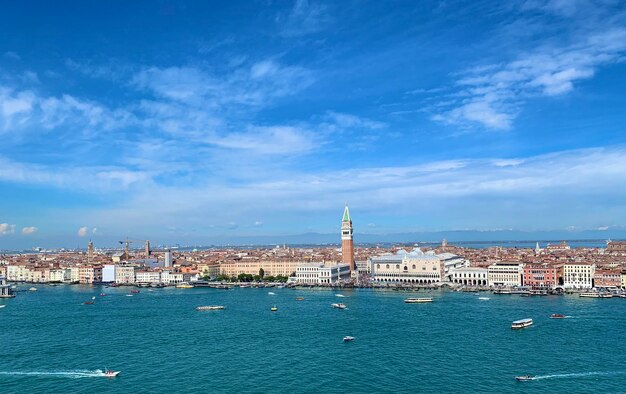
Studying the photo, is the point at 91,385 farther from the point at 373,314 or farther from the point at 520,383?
the point at 373,314

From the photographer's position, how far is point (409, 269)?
3725 cm

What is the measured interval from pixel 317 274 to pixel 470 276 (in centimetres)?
951

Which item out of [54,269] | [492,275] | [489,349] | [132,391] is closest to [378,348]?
[489,349]

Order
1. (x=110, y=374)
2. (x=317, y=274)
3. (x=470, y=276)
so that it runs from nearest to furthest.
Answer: (x=110, y=374) < (x=470, y=276) < (x=317, y=274)

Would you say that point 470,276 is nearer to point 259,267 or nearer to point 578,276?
point 578,276

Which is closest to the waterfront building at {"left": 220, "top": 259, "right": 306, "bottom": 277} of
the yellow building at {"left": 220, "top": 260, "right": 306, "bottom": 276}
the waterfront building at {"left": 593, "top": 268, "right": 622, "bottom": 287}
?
the yellow building at {"left": 220, "top": 260, "right": 306, "bottom": 276}

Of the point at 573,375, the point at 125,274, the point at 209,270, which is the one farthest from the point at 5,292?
the point at 573,375

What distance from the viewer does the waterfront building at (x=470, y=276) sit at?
34.9 meters

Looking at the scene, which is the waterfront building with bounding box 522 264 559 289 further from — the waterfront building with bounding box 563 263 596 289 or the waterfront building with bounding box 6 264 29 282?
the waterfront building with bounding box 6 264 29 282

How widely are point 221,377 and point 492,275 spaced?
24925 millimetres

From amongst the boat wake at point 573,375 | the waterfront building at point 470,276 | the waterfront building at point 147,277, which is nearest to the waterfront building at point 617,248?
the waterfront building at point 470,276

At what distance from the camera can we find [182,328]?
64.5 feet

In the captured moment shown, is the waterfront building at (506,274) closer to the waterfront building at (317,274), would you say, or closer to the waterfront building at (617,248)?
the waterfront building at (317,274)

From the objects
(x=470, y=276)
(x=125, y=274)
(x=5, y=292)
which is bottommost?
(x=470, y=276)
